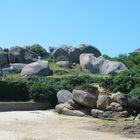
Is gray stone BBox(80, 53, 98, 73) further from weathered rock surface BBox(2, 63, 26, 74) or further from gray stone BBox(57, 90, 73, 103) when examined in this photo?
gray stone BBox(57, 90, 73, 103)

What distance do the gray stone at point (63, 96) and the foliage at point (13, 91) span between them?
122 inches

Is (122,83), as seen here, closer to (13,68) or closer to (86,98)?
(86,98)

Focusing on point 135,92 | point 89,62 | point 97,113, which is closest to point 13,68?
point 89,62

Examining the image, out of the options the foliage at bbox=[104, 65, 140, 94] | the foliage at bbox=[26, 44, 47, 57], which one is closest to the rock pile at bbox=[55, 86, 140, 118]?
the foliage at bbox=[104, 65, 140, 94]

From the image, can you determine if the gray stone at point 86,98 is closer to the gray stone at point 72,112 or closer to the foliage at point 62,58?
the gray stone at point 72,112

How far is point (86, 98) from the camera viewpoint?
3181 centimetres

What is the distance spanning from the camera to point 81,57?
63219 mm

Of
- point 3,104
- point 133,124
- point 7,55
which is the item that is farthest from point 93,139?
point 7,55

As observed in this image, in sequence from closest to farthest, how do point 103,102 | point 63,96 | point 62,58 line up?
point 103,102 < point 63,96 < point 62,58

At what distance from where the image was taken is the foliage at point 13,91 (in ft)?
121


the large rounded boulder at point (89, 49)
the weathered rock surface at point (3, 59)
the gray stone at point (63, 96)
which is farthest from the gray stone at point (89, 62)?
the gray stone at point (63, 96)

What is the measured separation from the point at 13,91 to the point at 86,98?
761 cm

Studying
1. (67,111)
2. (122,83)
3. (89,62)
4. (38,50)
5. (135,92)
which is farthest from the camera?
(38,50)

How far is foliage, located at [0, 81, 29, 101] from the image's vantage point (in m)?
36.9
